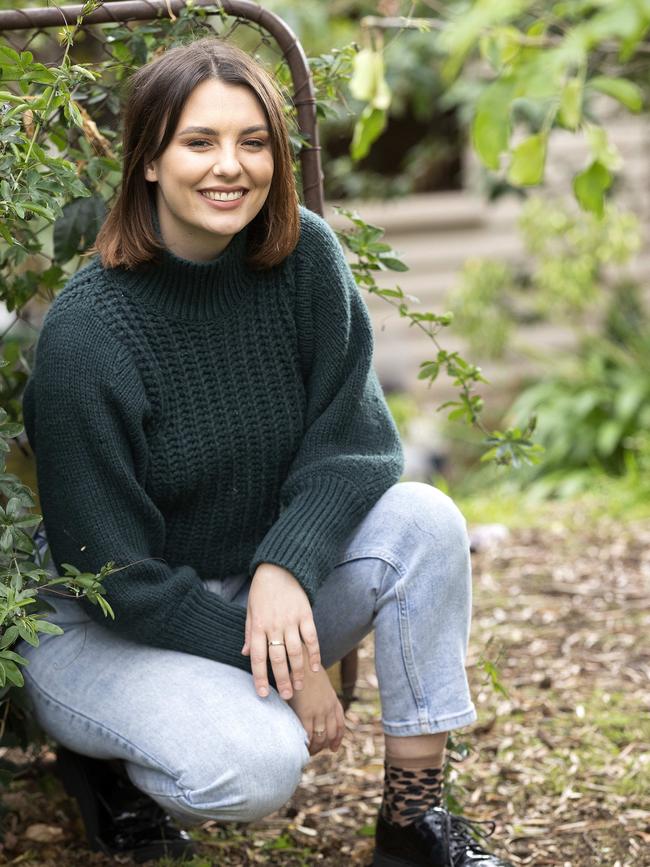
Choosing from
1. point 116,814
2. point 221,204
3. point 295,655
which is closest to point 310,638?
point 295,655

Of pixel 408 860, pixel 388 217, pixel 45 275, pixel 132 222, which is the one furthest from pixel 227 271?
pixel 388 217

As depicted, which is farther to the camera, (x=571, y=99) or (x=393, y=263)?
(x=393, y=263)

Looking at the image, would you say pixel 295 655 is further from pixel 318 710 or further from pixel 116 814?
pixel 116 814

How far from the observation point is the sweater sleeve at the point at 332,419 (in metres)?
1.96

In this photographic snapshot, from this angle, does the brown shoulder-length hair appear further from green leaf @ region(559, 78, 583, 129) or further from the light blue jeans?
green leaf @ region(559, 78, 583, 129)

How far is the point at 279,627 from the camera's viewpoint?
1.87 meters

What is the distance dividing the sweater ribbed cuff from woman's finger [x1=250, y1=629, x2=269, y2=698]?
0.10 m

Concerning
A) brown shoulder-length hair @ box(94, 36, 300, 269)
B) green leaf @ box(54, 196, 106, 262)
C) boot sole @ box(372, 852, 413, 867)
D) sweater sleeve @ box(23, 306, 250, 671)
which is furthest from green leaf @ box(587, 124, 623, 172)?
boot sole @ box(372, 852, 413, 867)

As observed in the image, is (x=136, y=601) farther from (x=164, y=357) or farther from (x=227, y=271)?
(x=227, y=271)

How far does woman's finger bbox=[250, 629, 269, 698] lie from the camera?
1.87 meters

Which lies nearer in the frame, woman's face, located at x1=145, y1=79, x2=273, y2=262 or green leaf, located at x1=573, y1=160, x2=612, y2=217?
green leaf, located at x1=573, y1=160, x2=612, y2=217

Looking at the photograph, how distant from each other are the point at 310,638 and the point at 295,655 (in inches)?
1.4

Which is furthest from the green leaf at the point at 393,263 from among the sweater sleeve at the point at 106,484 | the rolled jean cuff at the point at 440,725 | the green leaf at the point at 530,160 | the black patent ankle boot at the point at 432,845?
the black patent ankle boot at the point at 432,845

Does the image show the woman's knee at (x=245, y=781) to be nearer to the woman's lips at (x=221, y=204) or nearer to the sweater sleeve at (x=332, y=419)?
the sweater sleeve at (x=332, y=419)
